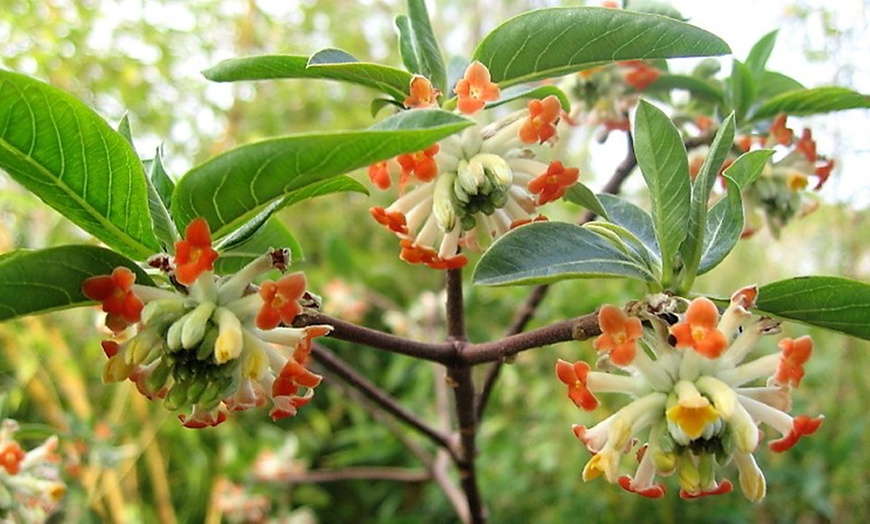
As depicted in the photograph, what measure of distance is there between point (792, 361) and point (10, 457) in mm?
797

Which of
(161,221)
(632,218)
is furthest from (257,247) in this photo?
(632,218)

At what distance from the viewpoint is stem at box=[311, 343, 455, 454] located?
0.71m

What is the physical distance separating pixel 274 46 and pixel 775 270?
1766mm

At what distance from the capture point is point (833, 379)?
1.93 m

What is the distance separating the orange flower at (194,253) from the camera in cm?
48

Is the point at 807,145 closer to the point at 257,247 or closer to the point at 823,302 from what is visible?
the point at 823,302

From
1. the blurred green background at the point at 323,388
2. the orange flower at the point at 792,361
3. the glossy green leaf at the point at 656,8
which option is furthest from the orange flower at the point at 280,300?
the blurred green background at the point at 323,388

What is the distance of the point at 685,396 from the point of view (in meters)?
0.50

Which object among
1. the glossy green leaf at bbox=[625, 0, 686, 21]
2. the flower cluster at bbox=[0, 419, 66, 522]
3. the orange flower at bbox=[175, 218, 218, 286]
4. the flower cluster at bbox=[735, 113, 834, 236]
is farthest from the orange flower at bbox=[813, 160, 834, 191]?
the flower cluster at bbox=[0, 419, 66, 522]

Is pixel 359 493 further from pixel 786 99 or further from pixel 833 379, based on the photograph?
pixel 786 99

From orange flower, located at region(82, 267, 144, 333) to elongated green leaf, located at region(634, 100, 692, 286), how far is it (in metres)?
0.35

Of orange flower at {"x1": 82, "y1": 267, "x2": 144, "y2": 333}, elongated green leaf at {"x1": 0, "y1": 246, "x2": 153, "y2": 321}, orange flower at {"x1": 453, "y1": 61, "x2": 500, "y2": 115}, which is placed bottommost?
orange flower at {"x1": 82, "y1": 267, "x2": 144, "y2": 333}

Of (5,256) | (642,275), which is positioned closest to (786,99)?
(642,275)

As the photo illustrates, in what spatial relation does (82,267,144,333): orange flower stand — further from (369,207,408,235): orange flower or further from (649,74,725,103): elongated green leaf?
(649,74,725,103): elongated green leaf
